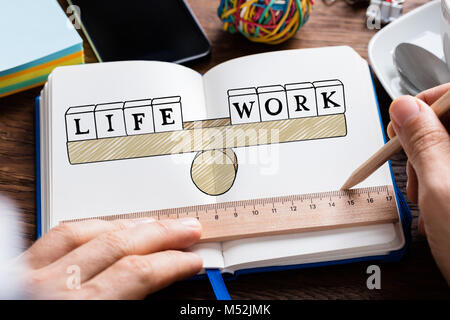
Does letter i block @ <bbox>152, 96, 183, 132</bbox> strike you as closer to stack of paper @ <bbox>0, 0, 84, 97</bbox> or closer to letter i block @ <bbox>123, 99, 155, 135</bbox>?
letter i block @ <bbox>123, 99, 155, 135</bbox>

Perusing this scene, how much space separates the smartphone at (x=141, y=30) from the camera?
785mm

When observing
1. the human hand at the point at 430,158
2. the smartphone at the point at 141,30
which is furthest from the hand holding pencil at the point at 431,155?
the smartphone at the point at 141,30

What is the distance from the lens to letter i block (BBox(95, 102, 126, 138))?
70 cm

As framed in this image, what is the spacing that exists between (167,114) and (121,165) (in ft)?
0.34

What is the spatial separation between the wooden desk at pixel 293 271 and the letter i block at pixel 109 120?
127 mm

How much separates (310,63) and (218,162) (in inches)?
8.7

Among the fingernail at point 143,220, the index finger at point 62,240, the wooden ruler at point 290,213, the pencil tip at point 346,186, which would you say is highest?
the index finger at point 62,240

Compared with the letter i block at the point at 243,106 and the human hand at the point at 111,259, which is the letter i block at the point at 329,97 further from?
the human hand at the point at 111,259

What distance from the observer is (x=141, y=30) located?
804mm

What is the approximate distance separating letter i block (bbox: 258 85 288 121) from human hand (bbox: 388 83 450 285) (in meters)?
0.18

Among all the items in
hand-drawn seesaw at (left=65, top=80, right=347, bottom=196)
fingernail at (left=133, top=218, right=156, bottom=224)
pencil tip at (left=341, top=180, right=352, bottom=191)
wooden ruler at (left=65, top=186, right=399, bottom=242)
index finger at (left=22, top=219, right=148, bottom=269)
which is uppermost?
hand-drawn seesaw at (left=65, top=80, right=347, bottom=196)

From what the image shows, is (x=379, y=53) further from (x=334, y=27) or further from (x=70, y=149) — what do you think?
(x=70, y=149)

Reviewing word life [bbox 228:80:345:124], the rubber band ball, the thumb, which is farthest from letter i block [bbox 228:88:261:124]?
the thumb

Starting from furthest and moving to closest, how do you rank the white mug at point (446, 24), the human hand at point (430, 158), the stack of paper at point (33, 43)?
the stack of paper at point (33, 43) → the white mug at point (446, 24) → the human hand at point (430, 158)
